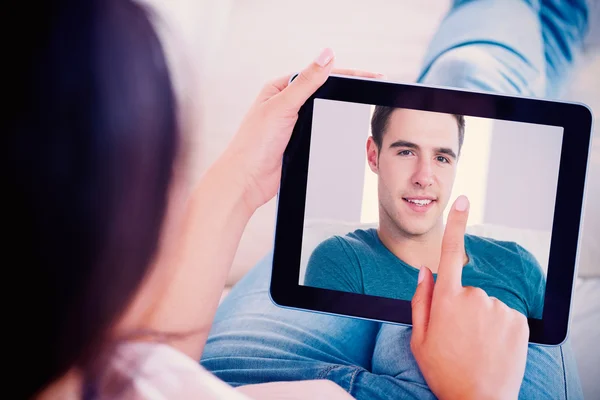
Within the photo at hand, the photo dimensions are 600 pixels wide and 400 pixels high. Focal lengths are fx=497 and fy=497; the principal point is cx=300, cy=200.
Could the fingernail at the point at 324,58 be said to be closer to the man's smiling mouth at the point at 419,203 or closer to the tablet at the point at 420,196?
the tablet at the point at 420,196

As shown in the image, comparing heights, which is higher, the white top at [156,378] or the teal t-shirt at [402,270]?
the teal t-shirt at [402,270]

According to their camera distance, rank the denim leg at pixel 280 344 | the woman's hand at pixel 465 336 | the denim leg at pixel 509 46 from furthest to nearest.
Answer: the denim leg at pixel 509 46, the denim leg at pixel 280 344, the woman's hand at pixel 465 336

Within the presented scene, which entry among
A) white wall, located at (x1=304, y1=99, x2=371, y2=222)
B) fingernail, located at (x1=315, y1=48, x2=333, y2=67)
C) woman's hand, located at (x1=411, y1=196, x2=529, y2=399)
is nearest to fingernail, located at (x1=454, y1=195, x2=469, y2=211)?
woman's hand, located at (x1=411, y1=196, x2=529, y2=399)

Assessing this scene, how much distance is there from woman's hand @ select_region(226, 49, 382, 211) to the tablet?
0.02 m

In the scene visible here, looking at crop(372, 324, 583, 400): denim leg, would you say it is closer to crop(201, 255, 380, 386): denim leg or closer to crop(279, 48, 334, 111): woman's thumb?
crop(201, 255, 380, 386): denim leg

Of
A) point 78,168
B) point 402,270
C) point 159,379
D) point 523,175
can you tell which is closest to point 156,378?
point 159,379

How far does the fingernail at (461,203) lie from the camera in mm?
543

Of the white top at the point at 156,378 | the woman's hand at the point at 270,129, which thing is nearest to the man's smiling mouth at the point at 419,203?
the woman's hand at the point at 270,129

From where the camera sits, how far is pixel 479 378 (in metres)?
0.51

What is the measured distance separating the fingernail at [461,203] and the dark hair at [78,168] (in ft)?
1.05

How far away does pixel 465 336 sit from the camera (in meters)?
0.53

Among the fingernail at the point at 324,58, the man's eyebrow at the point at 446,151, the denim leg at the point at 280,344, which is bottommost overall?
the denim leg at the point at 280,344

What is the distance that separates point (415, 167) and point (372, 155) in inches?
2.0

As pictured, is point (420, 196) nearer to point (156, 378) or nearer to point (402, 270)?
point (402, 270)
